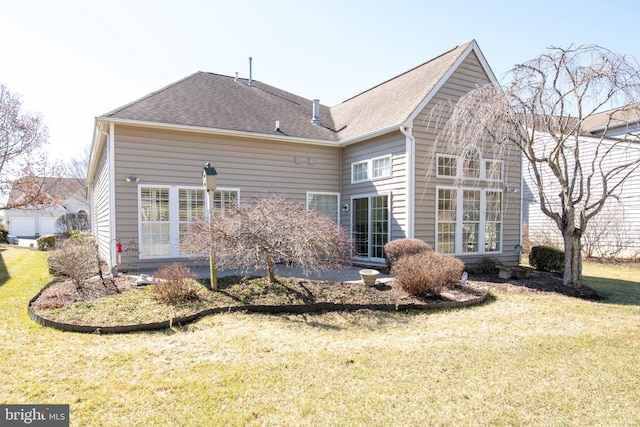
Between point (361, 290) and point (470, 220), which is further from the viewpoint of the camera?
point (470, 220)

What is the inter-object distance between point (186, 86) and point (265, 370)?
10.6 meters

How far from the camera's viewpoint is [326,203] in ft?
39.8

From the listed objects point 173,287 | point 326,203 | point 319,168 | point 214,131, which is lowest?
point 173,287

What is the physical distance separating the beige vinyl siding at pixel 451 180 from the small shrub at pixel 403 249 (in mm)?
996

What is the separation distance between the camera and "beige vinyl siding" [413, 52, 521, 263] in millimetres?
9867

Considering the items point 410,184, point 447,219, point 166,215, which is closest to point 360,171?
point 410,184

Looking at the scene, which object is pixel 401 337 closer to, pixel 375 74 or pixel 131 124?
pixel 131 124

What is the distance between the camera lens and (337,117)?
1427 cm

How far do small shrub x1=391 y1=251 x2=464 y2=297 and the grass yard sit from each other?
2.76 ft

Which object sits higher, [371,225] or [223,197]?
[223,197]

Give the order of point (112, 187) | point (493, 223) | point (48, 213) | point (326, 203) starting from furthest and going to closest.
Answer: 1. point (48, 213)
2. point (326, 203)
3. point (493, 223)
4. point (112, 187)

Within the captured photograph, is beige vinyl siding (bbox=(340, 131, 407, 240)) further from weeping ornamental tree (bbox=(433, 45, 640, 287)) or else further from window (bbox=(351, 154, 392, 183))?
weeping ornamental tree (bbox=(433, 45, 640, 287))

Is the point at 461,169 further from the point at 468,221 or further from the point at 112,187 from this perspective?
the point at 112,187

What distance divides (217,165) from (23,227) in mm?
31525
